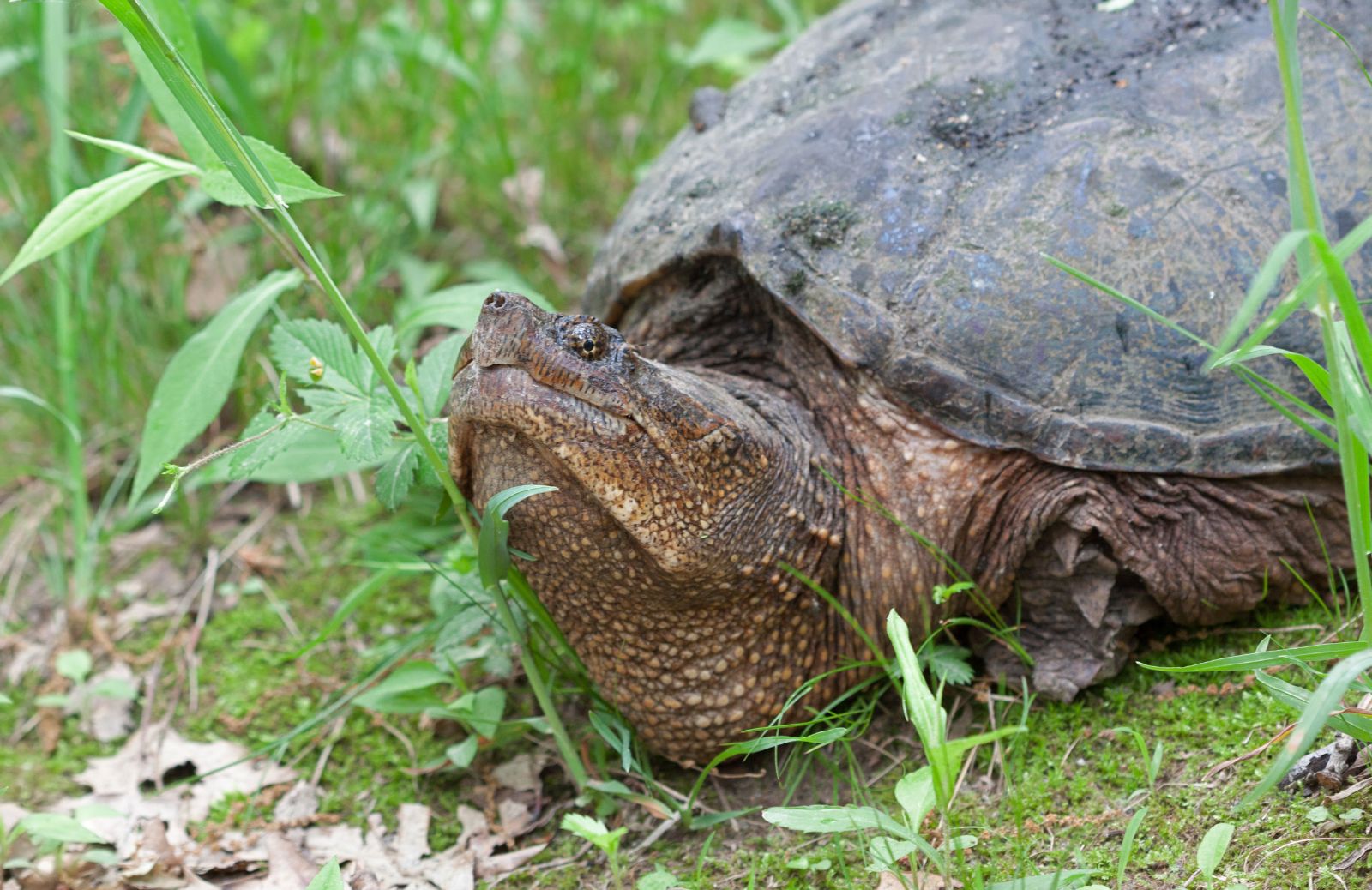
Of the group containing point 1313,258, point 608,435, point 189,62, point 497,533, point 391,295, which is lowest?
point 497,533

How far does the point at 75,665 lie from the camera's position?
113 inches

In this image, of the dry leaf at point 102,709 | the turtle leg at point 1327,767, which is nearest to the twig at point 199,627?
the dry leaf at point 102,709

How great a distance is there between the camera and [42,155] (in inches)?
155

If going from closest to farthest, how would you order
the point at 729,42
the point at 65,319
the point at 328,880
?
1. the point at 328,880
2. the point at 65,319
3. the point at 729,42

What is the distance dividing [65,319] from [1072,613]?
270 cm

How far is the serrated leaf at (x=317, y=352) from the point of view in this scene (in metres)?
2.24

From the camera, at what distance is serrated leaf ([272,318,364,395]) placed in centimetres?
224

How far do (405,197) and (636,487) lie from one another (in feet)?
7.13

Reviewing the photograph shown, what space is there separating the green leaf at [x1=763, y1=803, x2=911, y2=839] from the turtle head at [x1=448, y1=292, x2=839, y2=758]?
0.47 metres

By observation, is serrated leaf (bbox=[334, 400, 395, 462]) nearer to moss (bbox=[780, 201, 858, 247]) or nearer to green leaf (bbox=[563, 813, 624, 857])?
green leaf (bbox=[563, 813, 624, 857])

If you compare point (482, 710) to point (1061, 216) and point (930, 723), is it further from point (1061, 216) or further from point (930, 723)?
→ point (1061, 216)

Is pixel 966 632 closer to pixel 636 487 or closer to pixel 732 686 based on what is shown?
pixel 732 686

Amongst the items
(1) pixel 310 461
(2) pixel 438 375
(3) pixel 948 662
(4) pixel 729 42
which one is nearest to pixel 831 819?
(3) pixel 948 662

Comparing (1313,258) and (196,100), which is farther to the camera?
(196,100)
